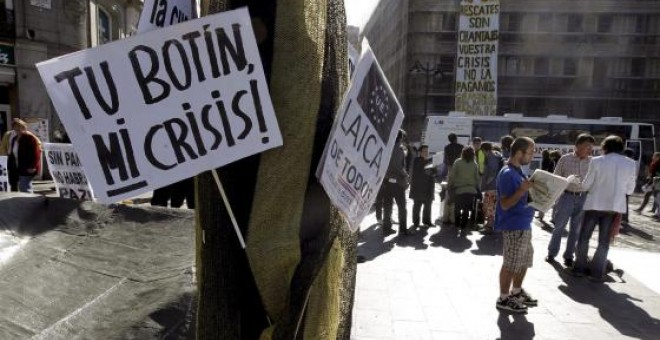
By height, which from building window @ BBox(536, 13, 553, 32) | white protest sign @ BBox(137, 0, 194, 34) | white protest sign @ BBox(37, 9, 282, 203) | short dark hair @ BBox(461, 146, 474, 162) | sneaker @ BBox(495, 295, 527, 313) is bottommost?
sneaker @ BBox(495, 295, 527, 313)

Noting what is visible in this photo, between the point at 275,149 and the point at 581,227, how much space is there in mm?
5332

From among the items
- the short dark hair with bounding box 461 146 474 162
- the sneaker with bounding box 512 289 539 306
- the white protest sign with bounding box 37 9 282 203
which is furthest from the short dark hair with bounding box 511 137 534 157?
the short dark hair with bounding box 461 146 474 162

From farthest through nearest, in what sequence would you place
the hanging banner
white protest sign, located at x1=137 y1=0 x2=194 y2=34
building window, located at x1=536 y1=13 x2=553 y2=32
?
1. building window, located at x1=536 y1=13 x2=553 y2=32
2. the hanging banner
3. white protest sign, located at x1=137 y1=0 x2=194 y2=34

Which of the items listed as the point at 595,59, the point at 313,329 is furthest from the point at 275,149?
the point at 595,59

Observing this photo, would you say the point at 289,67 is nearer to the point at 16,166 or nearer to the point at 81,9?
Result: the point at 16,166

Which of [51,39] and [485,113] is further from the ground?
[51,39]

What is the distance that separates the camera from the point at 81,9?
54.6 ft

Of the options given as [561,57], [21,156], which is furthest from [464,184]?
[561,57]

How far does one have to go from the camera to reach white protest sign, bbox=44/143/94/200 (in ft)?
16.5

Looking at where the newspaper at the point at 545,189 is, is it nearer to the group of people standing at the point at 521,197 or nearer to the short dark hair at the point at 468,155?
the group of people standing at the point at 521,197

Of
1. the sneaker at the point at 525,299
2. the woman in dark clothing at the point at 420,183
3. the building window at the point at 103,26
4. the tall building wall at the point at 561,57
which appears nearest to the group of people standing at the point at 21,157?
the woman in dark clothing at the point at 420,183

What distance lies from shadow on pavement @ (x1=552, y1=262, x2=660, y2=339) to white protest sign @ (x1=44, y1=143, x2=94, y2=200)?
569cm

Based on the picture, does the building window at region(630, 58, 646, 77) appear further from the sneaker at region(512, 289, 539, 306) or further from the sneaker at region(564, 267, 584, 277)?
the sneaker at region(512, 289, 539, 306)

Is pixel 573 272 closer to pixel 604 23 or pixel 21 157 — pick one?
pixel 21 157
